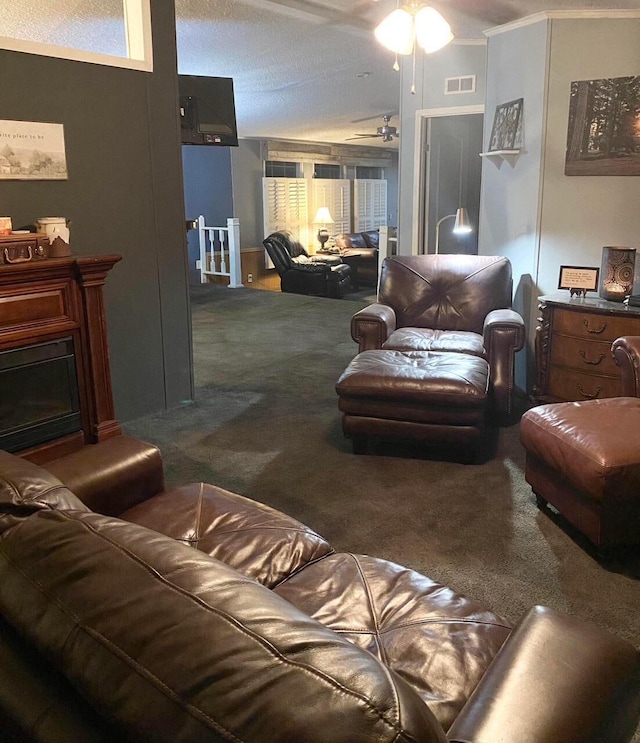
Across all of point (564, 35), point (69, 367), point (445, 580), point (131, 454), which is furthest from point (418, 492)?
point (564, 35)

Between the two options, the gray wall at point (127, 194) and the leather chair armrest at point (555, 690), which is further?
the gray wall at point (127, 194)

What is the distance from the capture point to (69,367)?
312 cm

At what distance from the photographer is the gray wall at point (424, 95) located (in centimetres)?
498

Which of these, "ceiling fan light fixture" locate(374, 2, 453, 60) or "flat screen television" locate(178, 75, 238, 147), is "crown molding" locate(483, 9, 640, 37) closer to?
A: "ceiling fan light fixture" locate(374, 2, 453, 60)

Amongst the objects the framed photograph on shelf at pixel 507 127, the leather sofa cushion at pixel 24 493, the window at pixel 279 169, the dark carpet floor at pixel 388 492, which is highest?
the window at pixel 279 169

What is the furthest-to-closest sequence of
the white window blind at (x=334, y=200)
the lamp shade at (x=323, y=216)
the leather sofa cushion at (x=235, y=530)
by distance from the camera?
the white window blind at (x=334, y=200), the lamp shade at (x=323, y=216), the leather sofa cushion at (x=235, y=530)

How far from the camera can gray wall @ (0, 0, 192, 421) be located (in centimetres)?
317

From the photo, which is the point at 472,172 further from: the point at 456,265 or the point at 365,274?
the point at 365,274

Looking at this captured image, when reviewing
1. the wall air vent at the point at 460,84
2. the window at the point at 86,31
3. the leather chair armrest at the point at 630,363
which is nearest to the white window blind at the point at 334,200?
the wall air vent at the point at 460,84

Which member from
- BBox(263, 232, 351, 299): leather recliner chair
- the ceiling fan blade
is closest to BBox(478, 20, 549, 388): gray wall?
the ceiling fan blade

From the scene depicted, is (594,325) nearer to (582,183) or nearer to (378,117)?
(582,183)

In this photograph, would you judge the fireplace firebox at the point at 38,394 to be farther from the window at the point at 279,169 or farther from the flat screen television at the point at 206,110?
the window at the point at 279,169

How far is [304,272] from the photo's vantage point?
10.1 metres

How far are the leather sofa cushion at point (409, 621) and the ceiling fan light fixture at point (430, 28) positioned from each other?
249 centimetres
